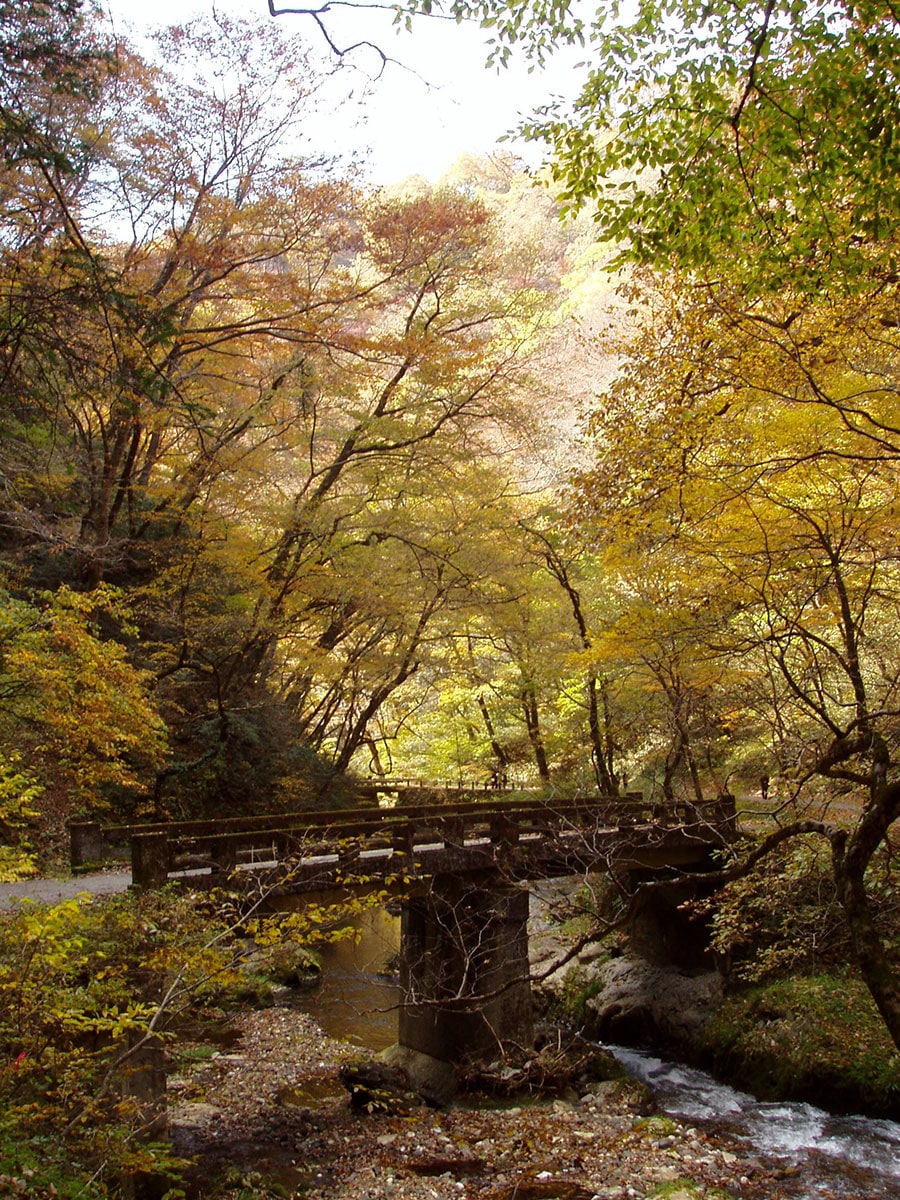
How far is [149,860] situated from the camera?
8898mm

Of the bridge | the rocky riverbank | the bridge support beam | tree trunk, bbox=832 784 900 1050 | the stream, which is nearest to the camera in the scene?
tree trunk, bbox=832 784 900 1050

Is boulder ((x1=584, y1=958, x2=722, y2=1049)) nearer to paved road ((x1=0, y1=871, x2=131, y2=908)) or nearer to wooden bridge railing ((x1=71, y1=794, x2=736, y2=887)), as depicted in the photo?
wooden bridge railing ((x1=71, y1=794, x2=736, y2=887))

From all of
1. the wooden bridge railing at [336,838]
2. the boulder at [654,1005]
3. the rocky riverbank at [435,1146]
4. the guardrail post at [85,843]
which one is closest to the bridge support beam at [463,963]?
the wooden bridge railing at [336,838]

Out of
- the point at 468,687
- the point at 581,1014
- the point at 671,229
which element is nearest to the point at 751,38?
the point at 671,229

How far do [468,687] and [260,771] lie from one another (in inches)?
274

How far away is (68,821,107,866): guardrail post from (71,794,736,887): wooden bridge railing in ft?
0.04

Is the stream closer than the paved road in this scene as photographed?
Yes

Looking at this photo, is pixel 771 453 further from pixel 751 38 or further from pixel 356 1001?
pixel 356 1001

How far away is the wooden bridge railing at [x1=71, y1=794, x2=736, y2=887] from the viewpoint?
9.02 m

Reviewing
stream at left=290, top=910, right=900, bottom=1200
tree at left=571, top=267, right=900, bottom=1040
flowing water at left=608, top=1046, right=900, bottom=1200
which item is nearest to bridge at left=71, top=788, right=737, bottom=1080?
stream at left=290, top=910, right=900, bottom=1200

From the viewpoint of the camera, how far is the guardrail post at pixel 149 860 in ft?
28.9

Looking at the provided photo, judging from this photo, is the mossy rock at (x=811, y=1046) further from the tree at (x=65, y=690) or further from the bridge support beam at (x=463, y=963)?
the tree at (x=65, y=690)

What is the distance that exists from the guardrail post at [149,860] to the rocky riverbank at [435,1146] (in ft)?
6.84

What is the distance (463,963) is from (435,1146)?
2.94m
